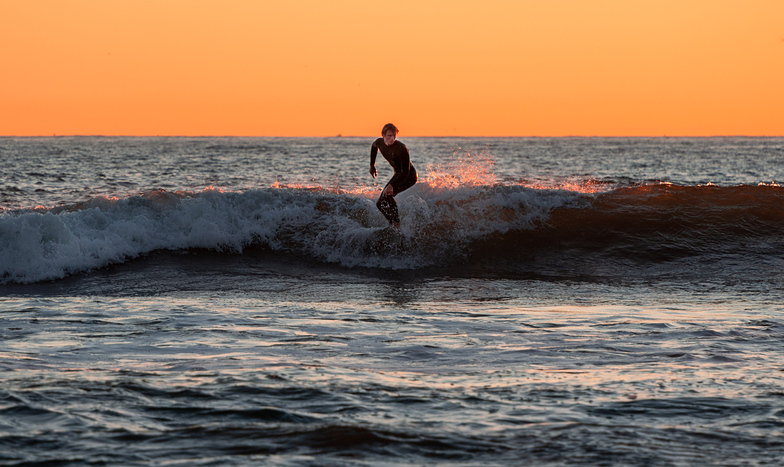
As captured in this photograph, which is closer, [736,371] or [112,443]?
[112,443]

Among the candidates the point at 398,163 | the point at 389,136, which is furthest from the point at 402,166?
the point at 389,136

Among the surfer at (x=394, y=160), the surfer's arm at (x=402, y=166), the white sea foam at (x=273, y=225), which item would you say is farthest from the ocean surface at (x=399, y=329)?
the surfer's arm at (x=402, y=166)

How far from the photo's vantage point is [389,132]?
1171 cm

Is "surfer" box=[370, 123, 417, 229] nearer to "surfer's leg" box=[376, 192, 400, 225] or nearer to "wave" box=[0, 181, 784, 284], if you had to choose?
"surfer's leg" box=[376, 192, 400, 225]

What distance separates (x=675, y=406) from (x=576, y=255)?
349 inches

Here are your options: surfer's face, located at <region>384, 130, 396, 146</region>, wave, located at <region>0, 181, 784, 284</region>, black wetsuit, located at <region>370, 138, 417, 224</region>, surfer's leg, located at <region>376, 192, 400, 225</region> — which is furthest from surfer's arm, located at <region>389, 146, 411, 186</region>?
wave, located at <region>0, 181, 784, 284</region>

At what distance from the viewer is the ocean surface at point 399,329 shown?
4.00 meters

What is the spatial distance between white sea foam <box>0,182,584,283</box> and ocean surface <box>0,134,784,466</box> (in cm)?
4

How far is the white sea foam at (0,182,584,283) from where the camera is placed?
1192 cm

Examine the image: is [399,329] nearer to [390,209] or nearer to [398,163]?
[398,163]

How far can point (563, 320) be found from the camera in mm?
7551

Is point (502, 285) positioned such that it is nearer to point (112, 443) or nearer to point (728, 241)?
point (728, 241)

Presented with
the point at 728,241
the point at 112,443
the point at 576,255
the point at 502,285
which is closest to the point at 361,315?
the point at 502,285

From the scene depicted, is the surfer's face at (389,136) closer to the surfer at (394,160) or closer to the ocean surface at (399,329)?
the surfer at (394,160)
